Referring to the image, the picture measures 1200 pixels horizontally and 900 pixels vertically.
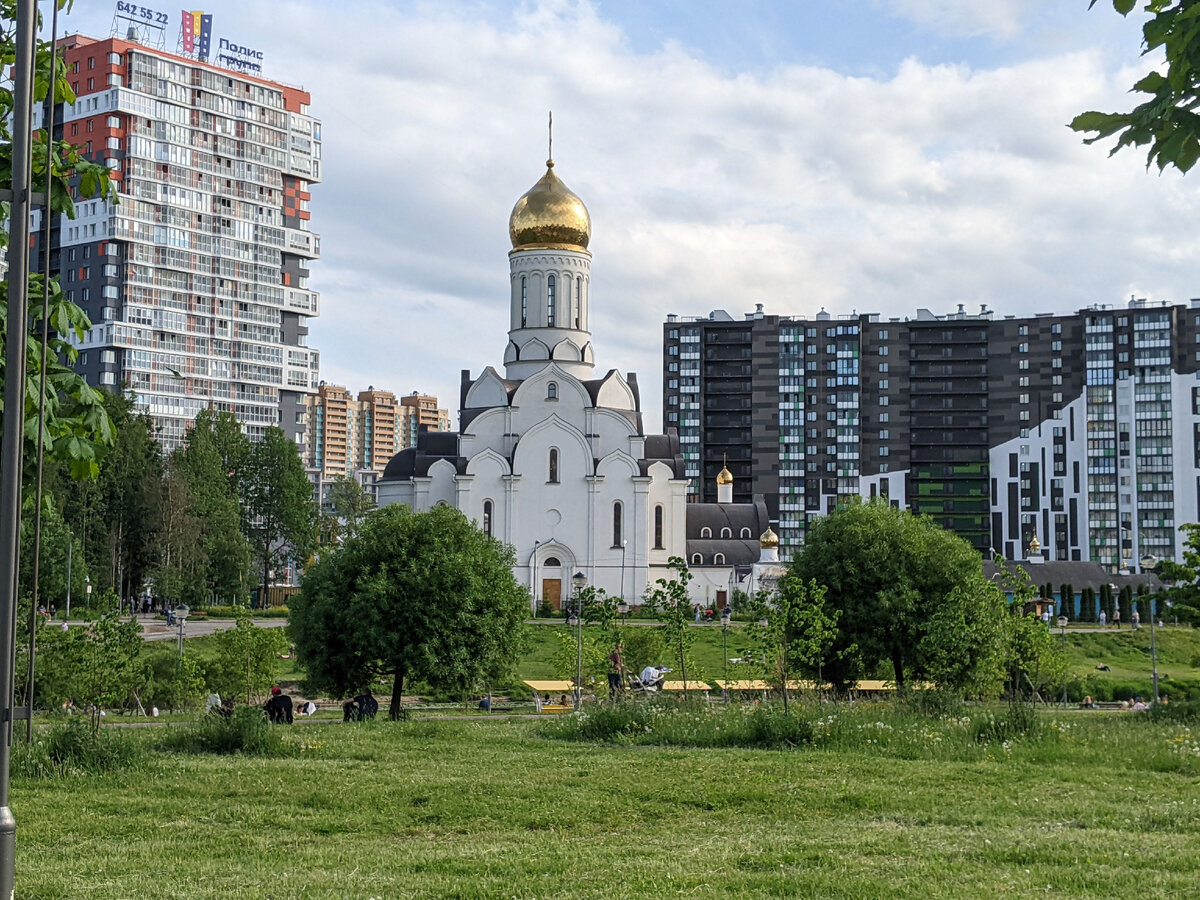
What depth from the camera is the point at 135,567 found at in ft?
205

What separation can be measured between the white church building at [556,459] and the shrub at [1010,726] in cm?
4664

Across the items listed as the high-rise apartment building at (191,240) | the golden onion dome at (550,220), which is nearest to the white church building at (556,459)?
the golden onion dome at (550,220)

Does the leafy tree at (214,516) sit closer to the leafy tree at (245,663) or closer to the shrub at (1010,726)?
the leafy tree at (245,663)

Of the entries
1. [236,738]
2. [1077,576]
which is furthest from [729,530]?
[236,738]

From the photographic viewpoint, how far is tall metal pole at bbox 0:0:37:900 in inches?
197

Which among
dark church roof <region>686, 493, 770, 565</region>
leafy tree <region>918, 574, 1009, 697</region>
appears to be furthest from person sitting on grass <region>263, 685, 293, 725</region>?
dark church roof <region>686, 493, 770, 565</region>

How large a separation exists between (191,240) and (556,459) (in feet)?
133

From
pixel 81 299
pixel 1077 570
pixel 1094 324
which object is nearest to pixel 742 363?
pixel 1094 324

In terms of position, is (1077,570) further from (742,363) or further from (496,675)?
(496,675)

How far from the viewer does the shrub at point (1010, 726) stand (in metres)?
15.1

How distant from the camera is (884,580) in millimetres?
27984

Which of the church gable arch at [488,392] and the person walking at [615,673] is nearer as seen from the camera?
the person walking at [615,673]

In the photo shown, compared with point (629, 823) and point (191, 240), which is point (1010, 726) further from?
point (191, 240)

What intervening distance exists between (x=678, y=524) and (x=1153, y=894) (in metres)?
58.1
